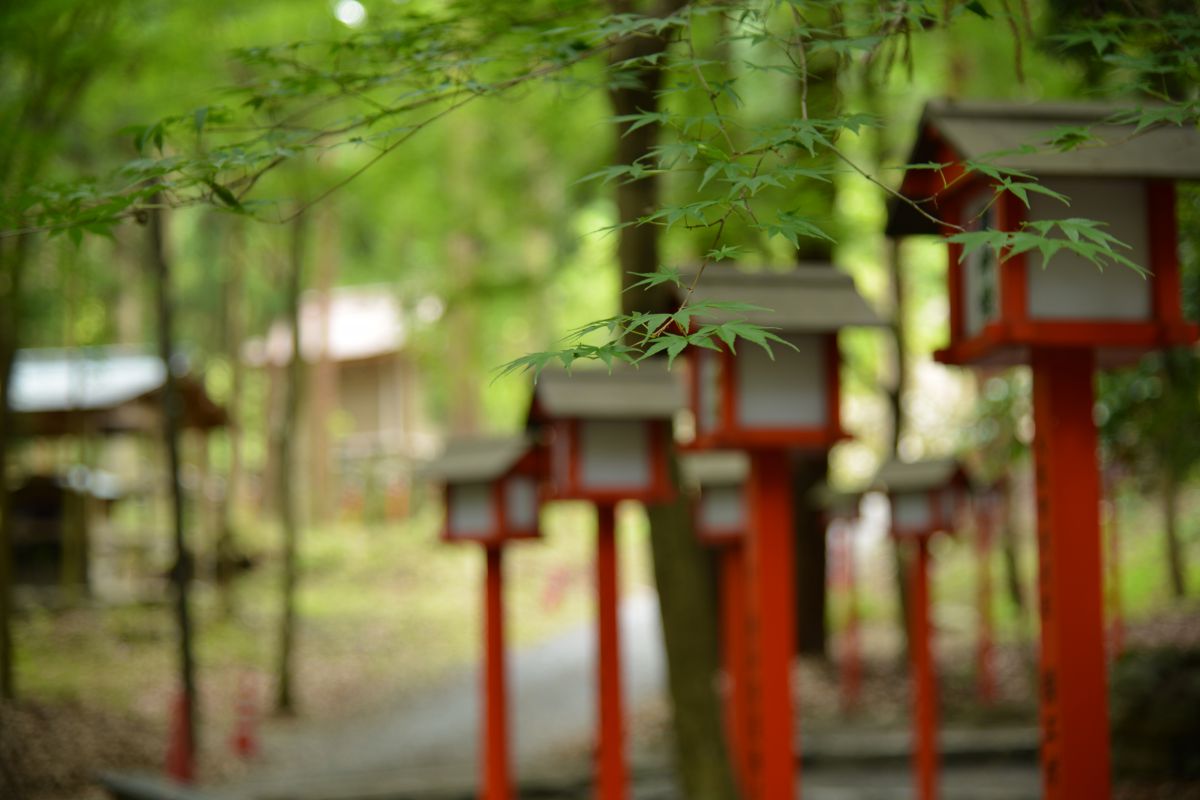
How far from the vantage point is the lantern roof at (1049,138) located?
4.27 meters

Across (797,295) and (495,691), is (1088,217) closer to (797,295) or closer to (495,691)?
(797,295)

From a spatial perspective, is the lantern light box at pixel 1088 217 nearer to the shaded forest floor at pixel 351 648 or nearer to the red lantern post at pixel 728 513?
the shaded forest floor at pixel 351 648

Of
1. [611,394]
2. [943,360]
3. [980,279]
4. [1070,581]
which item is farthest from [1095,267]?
[611,394]

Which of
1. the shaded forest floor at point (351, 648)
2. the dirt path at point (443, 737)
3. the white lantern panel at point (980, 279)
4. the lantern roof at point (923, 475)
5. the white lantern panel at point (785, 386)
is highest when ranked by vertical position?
the white lantern panel at point (980, 279)

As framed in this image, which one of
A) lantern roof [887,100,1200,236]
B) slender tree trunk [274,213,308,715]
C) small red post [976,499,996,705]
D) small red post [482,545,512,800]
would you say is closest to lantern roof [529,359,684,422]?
small red post [482,545,512,800]

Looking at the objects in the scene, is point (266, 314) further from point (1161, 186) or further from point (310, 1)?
point (1161, 186)

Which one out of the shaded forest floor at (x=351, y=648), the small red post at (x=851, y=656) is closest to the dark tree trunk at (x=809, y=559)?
the shaded forest floor at (x=351, y=648)

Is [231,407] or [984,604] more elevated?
[231,407]

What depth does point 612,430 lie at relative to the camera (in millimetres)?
7098

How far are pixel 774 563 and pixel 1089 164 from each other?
246 cm

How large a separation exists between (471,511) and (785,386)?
120 inches

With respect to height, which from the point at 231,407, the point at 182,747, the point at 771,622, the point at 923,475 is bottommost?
the point at 182,747

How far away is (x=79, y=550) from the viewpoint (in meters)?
18.1

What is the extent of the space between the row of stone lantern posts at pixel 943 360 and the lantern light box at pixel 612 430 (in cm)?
1
